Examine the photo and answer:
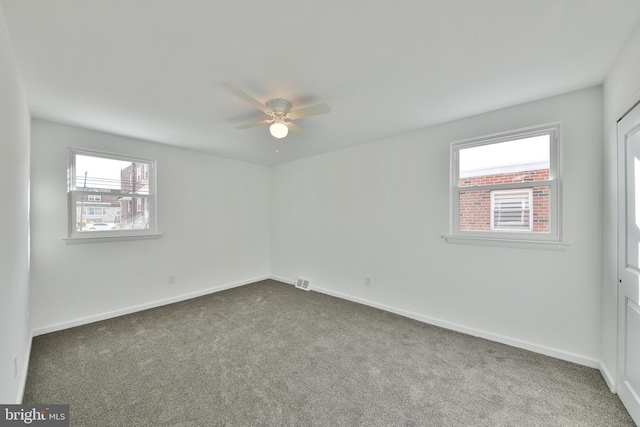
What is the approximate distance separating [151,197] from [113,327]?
1758 millimetres

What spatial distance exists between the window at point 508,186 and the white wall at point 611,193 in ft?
1.10

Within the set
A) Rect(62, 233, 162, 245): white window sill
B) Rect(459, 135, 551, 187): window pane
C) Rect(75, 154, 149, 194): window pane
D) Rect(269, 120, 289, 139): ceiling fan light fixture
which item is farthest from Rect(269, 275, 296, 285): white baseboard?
Rect(459, 135, 551, 187): window pane

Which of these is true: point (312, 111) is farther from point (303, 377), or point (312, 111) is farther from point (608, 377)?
point (608, 377)

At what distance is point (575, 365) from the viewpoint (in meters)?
2.21

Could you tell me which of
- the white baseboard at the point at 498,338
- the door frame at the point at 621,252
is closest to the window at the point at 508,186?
the door frame at the point at 621,252

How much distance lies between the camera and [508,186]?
8.50ft

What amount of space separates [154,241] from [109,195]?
0.83 metres

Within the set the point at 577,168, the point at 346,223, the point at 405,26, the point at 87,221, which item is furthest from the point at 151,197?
the point at 577,168

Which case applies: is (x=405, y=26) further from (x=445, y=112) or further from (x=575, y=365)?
(x=575, y=365)

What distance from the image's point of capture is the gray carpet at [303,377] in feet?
5.48

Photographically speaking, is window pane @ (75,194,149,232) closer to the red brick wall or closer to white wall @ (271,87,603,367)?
white wall @ (271,87,603,367)

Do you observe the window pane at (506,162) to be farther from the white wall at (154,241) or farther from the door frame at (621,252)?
the white wall at (154,241)

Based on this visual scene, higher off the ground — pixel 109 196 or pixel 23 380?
pixel 109 196

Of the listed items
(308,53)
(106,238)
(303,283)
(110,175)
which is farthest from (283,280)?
(308,53)
